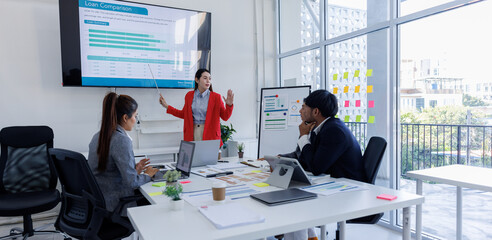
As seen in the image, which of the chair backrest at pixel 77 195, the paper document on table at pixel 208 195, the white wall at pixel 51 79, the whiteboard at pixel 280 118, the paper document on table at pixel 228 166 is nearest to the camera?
the paper document on table at pixel 208 195

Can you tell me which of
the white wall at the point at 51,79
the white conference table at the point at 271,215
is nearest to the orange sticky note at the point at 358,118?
the white conference table at the point at 271,215

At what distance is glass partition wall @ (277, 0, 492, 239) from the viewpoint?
255 centimetres

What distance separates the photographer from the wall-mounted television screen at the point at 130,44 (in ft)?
11.3

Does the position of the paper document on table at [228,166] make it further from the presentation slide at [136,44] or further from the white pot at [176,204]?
the presentation slide at [136,44]

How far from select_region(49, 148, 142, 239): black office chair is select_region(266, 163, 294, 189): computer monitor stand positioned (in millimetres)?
763

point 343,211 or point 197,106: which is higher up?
point 197,106

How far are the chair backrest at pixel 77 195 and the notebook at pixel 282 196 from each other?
0.82m

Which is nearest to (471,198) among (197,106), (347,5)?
(347,5)

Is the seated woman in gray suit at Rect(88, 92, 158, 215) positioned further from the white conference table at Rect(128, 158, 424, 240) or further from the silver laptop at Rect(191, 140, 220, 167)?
the silver laptop at Rect(191, 140, 220, 167)

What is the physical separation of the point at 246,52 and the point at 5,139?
309cm

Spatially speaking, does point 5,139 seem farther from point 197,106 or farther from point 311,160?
point 311,160

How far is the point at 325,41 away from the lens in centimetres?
382

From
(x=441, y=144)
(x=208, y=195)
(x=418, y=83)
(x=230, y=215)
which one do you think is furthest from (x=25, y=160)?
(x=441, y=144)

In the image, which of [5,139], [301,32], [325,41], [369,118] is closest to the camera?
[5,139]
